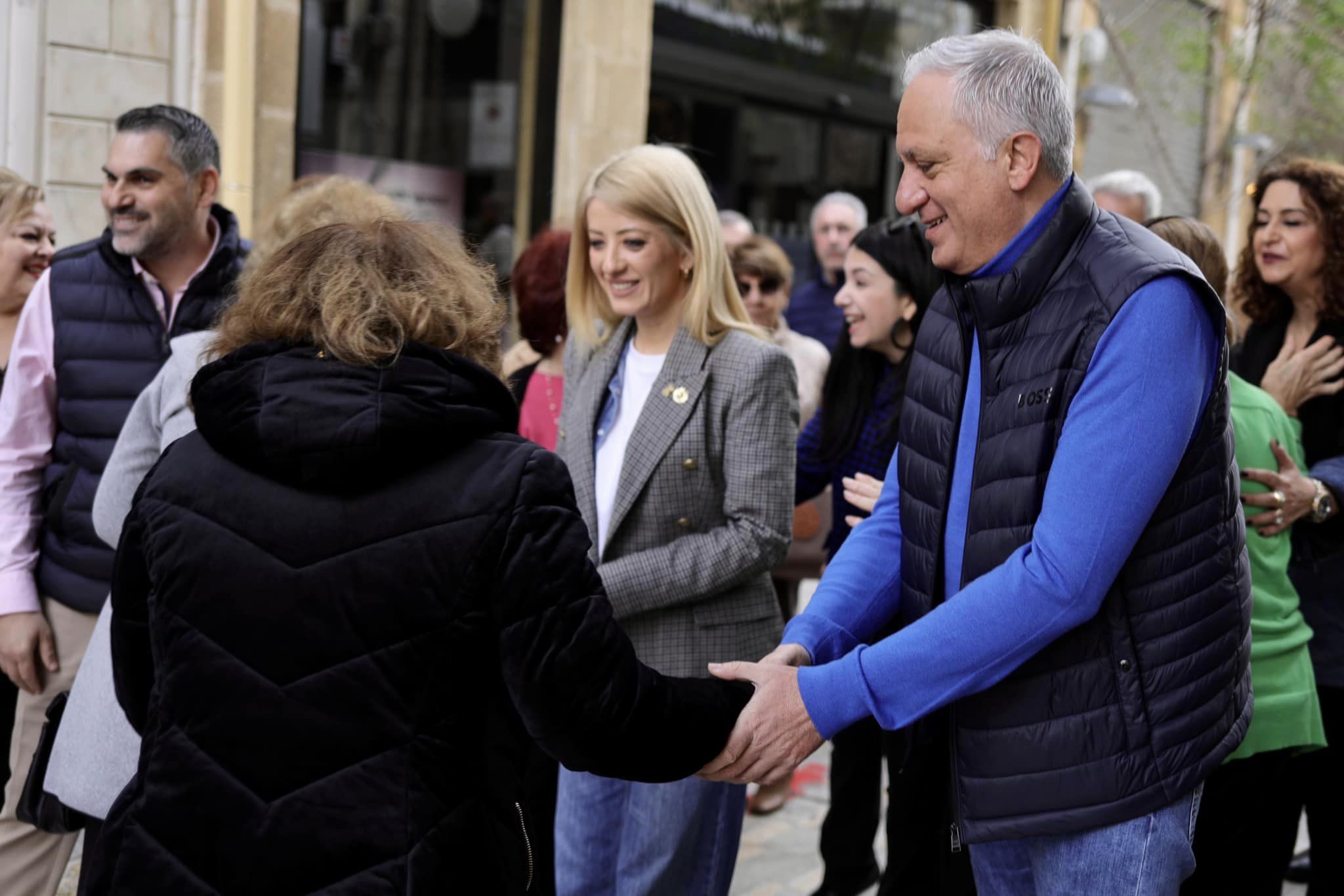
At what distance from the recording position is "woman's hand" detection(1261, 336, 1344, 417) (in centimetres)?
394

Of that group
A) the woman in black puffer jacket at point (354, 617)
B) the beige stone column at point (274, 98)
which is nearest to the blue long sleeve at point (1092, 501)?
the woman in black puffer jacket at point (354, 617)

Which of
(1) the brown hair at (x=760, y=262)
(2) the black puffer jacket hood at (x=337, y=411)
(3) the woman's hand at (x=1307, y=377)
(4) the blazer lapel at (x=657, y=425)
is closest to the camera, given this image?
(2) the black puffer jacket hood at (x=337, y=411)

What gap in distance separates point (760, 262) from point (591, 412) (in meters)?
2.62

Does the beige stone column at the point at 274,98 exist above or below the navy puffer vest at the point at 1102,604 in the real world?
above

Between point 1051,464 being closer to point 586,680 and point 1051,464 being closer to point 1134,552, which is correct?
point 1134,552

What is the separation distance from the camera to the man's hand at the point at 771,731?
2.53 m

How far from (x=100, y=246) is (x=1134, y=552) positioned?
2.82m

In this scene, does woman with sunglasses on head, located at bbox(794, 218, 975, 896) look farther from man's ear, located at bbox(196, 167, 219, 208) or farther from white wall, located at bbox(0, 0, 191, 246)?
white wall, located at bbox(0, 0, 191, 246)

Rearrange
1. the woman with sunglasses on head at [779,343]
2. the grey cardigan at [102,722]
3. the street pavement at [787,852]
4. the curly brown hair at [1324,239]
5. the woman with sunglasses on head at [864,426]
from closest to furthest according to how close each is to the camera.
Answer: the grey cardigan at [102,722] < the curly brown hair at [1324,239] < the woman with sunglasses on head at [864,426] < the street pavement at [787,852] < the woman with sunglasses on head at [779,343]

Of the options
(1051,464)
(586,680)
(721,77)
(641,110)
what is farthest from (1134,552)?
(721,77)

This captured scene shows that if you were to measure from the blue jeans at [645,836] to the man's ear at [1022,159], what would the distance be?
62.7 inches

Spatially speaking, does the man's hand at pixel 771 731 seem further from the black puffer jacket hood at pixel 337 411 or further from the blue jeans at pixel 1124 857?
the black puffer jacket hood at pixel 337 411

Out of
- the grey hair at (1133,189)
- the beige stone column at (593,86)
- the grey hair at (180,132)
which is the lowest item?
the grey hair at (180,132)

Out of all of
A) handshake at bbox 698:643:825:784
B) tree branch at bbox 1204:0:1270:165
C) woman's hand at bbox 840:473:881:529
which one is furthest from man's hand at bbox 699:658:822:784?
tree branch at bbox 1204:0:1270:165
